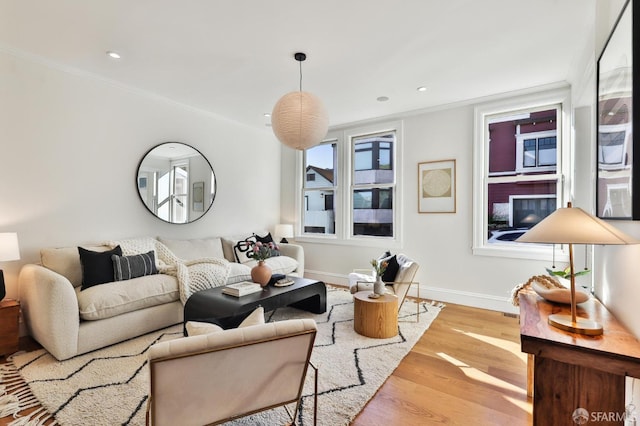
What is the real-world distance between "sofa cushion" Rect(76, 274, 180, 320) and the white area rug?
0.31 m

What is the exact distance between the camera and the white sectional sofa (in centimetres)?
236

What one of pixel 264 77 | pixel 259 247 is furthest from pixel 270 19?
pixel 259 247

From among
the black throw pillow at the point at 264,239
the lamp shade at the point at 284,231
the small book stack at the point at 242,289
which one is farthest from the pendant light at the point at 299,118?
the lamp shade at the point at 284,231

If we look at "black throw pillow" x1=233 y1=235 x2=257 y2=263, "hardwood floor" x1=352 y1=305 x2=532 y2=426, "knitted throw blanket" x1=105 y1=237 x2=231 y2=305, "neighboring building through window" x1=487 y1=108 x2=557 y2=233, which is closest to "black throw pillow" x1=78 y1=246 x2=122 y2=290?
"knitted throw blanket" x1=105 y1=237 x2=231 y2=305

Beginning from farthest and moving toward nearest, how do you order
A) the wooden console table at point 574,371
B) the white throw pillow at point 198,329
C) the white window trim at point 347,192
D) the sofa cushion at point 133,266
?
the white window trim at point 347,192
the sofa cushion at point 133,266
the white throw pillow at point 198,329
the wooden console table at point 574,371

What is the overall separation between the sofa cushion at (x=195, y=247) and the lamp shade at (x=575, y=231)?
11.8 feet

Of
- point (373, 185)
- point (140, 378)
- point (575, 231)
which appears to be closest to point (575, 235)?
point (575, 231)

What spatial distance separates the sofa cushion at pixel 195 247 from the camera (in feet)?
12.7

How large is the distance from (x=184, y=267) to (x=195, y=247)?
85cm

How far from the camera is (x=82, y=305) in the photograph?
2502mm

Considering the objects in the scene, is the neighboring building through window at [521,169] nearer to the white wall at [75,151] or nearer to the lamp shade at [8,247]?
the white wall at [75,151]

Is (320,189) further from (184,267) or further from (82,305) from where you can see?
(82,305)

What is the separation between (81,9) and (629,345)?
3.65m

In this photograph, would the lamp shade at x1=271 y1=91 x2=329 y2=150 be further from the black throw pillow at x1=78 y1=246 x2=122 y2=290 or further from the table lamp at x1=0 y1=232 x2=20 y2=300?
the table lamp at x1=0 y1=232 x2=20 y2=300
